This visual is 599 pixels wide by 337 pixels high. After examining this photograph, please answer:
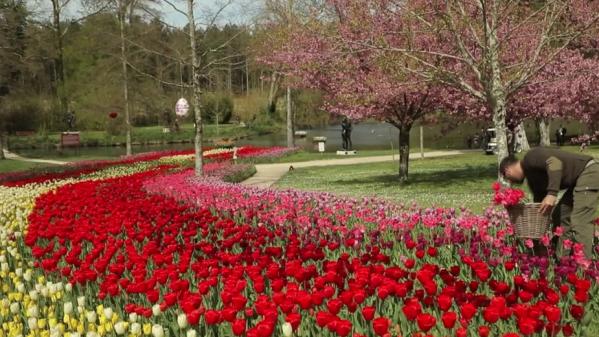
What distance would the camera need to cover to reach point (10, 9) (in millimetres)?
29609

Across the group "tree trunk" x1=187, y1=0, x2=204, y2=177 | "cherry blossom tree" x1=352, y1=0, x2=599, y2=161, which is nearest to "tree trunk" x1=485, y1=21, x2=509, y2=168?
"cherry blossom tree" x1=352, y1=0, x2=599, y2=161

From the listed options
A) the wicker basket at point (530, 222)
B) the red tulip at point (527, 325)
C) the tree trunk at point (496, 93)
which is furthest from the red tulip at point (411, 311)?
the tree trunk at point (496, 93)

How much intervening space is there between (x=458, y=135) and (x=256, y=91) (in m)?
36.2

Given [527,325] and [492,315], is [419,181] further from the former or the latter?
[527,325]

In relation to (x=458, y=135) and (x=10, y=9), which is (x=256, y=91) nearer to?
(x=458, y=135)

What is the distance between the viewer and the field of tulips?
3.69 m

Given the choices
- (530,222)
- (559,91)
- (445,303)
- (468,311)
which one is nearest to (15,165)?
(559,91)

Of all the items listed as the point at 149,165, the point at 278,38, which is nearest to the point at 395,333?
the point at 278,38

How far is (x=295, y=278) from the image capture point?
454 cm

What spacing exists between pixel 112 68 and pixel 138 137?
15.2m

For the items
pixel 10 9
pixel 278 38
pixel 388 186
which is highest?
pixel 10 9

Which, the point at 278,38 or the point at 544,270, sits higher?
the point at 278,38

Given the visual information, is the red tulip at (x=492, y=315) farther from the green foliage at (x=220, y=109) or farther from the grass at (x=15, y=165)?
the green foliage at (x=220, y=109)

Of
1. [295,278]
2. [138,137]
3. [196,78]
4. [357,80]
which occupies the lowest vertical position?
[295,278]
